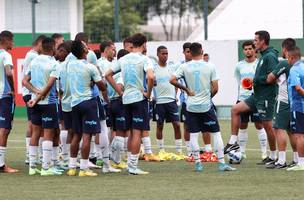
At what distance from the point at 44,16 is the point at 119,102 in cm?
2552

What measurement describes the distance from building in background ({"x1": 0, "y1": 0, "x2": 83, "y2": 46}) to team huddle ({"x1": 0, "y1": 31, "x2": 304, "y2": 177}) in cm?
2383

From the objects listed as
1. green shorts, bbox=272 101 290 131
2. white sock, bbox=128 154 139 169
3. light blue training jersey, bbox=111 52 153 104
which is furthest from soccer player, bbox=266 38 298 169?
white sock, bbox=128 154 139 169

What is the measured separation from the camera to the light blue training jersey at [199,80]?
16375mm

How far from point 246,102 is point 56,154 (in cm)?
363

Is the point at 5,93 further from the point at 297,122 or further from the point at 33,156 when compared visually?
the point at 297,122

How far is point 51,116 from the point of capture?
53.7 ft

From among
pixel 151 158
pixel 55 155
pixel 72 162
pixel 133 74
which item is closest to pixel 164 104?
pixel 151 158

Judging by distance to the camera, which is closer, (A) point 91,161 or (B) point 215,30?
(A) point 91,161

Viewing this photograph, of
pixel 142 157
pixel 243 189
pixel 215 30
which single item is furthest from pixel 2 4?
pixel 243 189

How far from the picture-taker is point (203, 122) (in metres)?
16.6

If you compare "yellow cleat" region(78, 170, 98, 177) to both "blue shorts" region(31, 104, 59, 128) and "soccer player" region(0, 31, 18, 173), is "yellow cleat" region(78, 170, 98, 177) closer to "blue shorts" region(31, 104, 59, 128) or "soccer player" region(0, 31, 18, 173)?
"blue shorts" region(31, 104, 59, 128)

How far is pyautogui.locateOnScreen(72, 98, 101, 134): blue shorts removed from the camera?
15.9m

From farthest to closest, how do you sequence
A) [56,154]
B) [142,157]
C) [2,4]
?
1. [2,4]
2. [142,157]
3. [56,154]

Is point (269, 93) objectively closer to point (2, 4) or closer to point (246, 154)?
point (246, 154)
